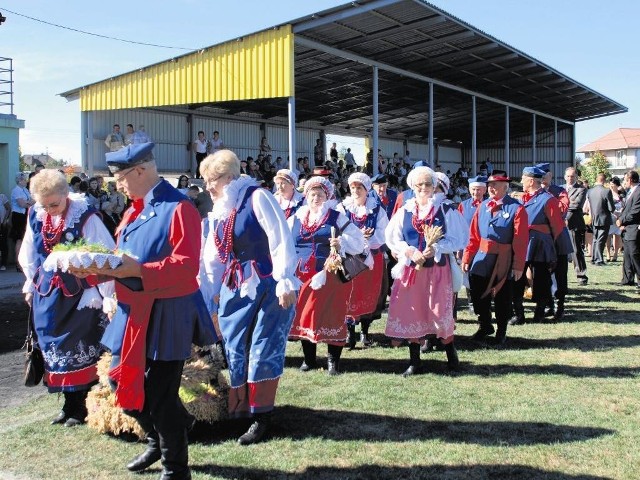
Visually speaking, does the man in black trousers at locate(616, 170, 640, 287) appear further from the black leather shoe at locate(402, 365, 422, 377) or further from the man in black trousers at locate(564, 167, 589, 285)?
the black leather shoe at locate(402, 365, 422, 377)

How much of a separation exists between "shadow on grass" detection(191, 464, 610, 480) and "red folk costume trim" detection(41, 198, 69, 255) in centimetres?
207

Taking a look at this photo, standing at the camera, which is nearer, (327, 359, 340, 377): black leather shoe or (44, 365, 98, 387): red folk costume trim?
(44, 365, 98, 387): red folk costume trim

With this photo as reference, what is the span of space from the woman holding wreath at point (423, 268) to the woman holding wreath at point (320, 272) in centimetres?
47

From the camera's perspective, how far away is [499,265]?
794 cm

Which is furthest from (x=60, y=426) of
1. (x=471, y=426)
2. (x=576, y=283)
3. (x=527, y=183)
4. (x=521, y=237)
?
(x=576, y=283)

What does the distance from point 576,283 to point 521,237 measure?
5.79 m

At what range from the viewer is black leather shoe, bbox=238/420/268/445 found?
4.74 metres

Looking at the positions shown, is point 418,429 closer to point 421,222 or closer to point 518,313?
point 421,222

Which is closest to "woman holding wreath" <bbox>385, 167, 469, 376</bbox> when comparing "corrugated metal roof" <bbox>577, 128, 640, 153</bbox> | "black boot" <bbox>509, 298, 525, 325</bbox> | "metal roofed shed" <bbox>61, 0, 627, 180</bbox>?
"black boot" <bbox>509, 298, 525, 325</bbox>

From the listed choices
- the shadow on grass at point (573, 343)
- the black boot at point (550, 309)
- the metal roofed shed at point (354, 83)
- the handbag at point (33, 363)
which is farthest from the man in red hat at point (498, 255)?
the metal roofed shed at point (354, 83)

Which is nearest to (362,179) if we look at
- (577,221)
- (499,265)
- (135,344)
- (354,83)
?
(499,265)

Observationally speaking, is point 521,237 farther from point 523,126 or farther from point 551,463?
point 523,126

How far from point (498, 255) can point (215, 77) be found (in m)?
11.8

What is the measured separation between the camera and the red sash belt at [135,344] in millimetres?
3627
